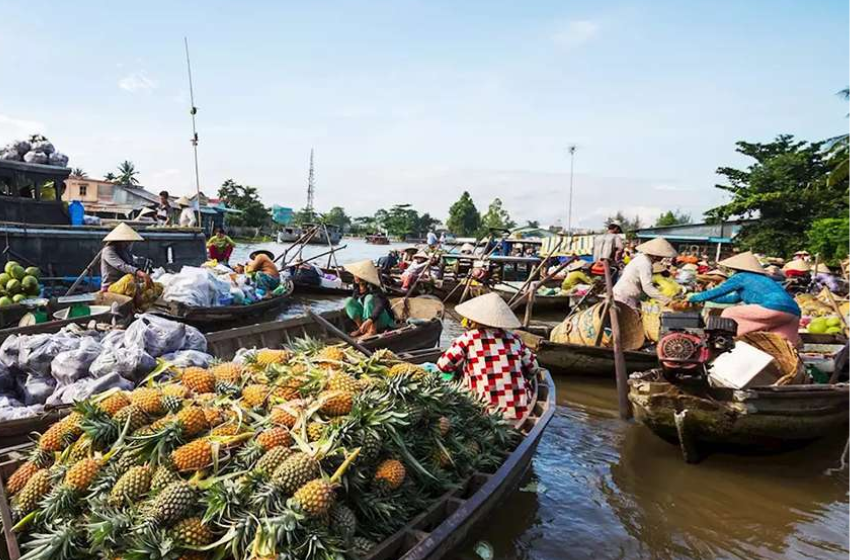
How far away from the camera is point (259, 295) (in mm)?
12758

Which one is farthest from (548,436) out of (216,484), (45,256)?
(45,256)

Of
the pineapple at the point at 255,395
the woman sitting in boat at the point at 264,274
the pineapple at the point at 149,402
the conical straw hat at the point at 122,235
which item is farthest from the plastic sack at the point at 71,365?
the woman sitting in boat at the point at 264,274

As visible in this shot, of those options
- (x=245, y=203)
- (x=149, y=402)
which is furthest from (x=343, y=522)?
(x=245, y=203)

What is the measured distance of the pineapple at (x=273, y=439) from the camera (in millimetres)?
2822

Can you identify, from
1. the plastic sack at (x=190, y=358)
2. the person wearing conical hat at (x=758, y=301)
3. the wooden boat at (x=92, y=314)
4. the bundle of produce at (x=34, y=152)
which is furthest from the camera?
the bundle of produce at (x=34, y=152)

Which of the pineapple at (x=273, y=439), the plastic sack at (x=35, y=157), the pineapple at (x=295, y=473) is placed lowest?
the pineapple at (x=295, y=473)

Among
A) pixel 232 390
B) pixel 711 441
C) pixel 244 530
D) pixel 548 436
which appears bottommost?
pixel 548 436

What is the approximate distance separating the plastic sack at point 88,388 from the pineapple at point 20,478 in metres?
1.29

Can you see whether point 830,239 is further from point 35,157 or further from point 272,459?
point 35,157

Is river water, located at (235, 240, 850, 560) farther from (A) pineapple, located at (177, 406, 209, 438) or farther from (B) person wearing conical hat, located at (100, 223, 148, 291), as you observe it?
(B) person wearing conical hat, located at (100, 223, 148, 291)

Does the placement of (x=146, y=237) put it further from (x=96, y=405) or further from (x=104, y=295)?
(x=96, y=405)

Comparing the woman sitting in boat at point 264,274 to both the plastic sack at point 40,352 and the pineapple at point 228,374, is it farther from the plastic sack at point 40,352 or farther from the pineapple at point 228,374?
the pineapple at point 228,374

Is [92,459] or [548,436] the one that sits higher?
[92,459]

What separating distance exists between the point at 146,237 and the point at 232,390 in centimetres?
1173
